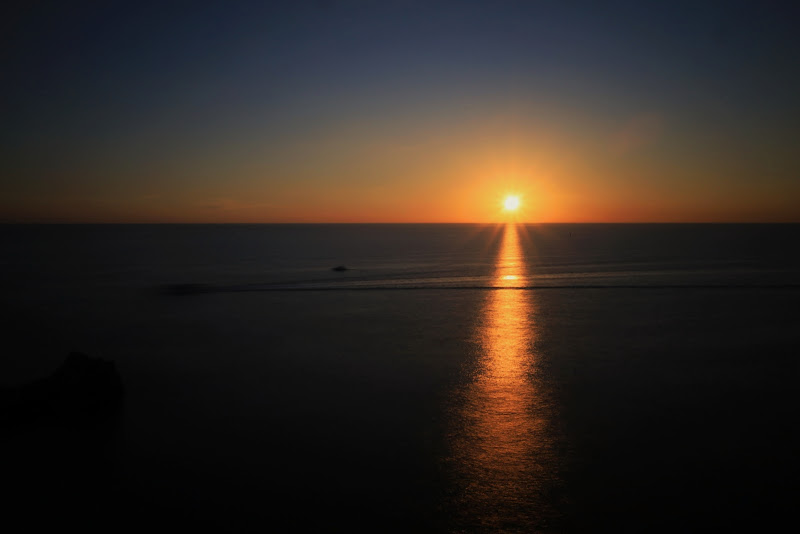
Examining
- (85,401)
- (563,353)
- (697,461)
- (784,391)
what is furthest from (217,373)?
(784,391)

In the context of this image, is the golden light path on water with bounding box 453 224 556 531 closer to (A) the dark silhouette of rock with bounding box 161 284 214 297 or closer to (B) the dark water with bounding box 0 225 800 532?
(B) the dark water with bounding box 0 225 800 532

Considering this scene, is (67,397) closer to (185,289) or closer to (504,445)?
(504,445)

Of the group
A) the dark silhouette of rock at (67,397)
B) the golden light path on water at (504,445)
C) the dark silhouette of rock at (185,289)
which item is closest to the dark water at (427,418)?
the golden light path on water at (504,445)

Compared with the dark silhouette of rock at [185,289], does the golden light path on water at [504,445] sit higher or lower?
lower

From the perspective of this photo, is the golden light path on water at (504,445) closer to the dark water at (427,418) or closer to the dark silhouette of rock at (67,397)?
the dark water at (427,418)

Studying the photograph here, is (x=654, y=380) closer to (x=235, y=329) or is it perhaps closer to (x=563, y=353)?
(x=563, y=353)
